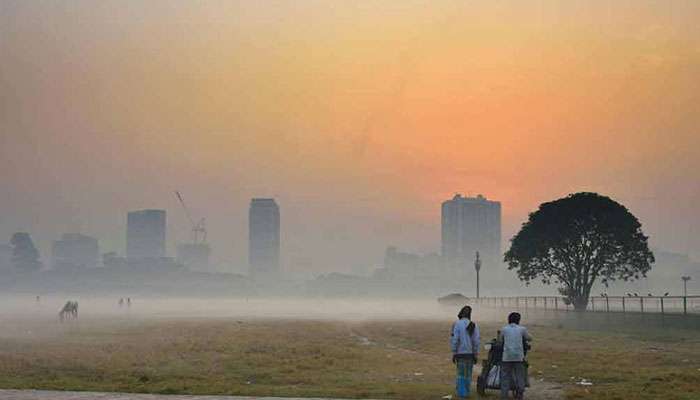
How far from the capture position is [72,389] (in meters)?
24.1

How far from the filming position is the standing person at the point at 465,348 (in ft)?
74.5

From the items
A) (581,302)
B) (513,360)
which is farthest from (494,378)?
(581,302)

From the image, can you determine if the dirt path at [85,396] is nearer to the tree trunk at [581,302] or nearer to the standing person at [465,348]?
the standing person at [465,348]

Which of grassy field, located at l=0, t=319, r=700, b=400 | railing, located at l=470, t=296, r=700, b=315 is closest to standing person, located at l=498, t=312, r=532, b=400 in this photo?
grassy field, located at l=0, t=319, r=700, b=400

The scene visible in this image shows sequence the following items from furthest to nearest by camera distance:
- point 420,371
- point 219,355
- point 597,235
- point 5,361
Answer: point 597,235 < point 219,355 < point 5,361 < point 420,371

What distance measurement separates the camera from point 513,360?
72.4 ft

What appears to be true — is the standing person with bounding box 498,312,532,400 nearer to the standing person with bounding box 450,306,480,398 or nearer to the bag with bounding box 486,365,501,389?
the bag with bounding box 486,365,501,389

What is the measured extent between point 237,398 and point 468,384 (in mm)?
6260

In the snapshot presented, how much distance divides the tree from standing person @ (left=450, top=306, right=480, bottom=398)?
70267 mm

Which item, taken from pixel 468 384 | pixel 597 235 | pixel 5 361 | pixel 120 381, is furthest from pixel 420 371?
pixel 597 235

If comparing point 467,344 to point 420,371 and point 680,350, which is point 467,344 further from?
point 680,350

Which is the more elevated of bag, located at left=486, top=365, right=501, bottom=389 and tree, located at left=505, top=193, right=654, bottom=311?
tree, located at left=505, top=193, right=654, bottom=311

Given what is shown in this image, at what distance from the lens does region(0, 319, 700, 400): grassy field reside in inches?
986

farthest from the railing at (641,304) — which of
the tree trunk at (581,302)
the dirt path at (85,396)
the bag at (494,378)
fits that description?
the dirt path at (85,396)
